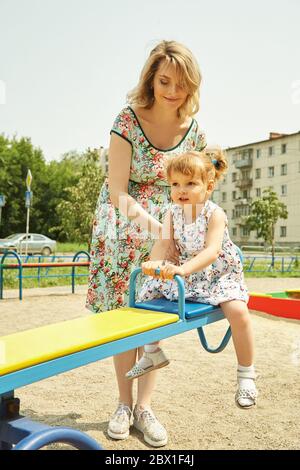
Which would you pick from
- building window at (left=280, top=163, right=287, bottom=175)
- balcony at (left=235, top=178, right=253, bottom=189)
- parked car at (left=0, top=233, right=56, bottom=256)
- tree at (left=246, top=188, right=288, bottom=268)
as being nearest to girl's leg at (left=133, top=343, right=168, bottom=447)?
parked car at (left=0, top=233, right=56, bottom=256)

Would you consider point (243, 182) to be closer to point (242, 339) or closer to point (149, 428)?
point (149, 428)

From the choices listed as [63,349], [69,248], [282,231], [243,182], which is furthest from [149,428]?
[243,182]

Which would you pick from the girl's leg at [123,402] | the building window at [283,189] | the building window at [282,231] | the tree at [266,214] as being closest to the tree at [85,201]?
the tree at [266,214]

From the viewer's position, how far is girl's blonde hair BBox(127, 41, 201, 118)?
2.55 meters

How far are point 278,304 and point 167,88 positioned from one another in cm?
516

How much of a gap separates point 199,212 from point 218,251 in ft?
0.75

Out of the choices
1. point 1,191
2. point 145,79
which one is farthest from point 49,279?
point 1,191

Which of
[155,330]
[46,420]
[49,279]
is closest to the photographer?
[155,330]

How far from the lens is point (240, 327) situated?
245cm

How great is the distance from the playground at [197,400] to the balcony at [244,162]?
1705 inches

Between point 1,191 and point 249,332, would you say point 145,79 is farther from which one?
point 1,191

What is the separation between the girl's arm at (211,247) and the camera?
7.71 ft

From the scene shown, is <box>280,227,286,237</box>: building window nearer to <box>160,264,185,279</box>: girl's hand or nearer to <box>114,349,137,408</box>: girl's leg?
<box>114,349,137,408</box>: girl's leg

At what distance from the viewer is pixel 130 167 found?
270 centimetres
